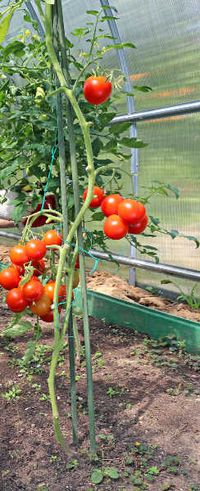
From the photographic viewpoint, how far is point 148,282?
341 centimetres

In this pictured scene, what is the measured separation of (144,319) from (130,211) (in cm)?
149

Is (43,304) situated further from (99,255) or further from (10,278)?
(99,255)

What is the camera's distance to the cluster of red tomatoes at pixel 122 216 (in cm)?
135

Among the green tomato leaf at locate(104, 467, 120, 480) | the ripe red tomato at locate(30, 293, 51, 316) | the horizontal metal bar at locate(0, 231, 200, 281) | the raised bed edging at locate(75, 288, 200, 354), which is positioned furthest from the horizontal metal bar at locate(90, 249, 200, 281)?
the ripe red tomato at locate(30, 293, 51, 316)

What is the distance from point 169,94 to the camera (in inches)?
115

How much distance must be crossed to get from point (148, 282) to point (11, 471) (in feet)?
6.34

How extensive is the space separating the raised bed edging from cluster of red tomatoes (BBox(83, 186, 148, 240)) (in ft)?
3.76

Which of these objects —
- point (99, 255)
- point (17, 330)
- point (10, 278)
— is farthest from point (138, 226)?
point (99, 255)

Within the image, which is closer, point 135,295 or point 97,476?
point 97,476

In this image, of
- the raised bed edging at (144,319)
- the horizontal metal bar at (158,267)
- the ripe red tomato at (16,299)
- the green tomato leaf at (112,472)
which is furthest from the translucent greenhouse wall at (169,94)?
the ripe red tomato at (16,299)

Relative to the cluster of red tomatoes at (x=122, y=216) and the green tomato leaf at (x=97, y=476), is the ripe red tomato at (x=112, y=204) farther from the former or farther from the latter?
the green tomato leaf at (x=97, y=476)

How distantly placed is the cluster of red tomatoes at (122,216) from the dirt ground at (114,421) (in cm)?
79

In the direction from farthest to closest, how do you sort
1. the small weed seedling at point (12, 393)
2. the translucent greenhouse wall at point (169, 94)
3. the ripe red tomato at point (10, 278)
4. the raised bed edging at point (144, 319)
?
the translucent greenhouse wall at point (169, 94) < the raised bed edging at point (144, 319) < the small weed seedling at point (12, 393) < the ripe red tomato at point (10, 278)

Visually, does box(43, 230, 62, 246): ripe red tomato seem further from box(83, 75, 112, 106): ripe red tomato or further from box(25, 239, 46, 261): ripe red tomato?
box(83, 75, 112, 106): ripe red tomato
